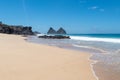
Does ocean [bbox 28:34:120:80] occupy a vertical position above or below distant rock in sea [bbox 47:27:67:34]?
below

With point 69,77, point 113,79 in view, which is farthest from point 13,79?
point 113,79

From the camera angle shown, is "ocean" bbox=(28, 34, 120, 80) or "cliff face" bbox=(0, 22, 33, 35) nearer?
"ocean" bbox=(28, 34, 120, 80)

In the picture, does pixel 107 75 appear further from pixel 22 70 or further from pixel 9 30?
pixel 9 30

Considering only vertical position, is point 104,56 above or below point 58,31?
below

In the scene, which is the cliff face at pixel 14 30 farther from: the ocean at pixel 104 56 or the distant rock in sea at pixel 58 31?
the ocean at pixel 104 56

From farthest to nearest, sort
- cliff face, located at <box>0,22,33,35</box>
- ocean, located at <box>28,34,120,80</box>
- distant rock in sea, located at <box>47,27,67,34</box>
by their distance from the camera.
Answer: distant rock in sea, located at <box>47,27,67,34</box> → cliff face, located at <box>0,22,33,35</box> → ocean, located at <box>28,34,120,80</box>

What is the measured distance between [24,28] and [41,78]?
3650 inches

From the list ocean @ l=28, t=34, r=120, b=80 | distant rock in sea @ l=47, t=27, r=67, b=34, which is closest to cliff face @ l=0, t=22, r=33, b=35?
distant rock in sea @ l=47, t=27, r=67, b=34

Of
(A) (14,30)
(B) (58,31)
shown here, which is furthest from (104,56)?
(B) (58,31)

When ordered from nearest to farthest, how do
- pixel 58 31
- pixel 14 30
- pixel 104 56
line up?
pixel 104 56 < pixel 14 30 < pixel 58 31

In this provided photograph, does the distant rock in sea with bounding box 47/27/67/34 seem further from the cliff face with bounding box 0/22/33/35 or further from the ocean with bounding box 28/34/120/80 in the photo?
the ocean with bounding box 28/34/120/80

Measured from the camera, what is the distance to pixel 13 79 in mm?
5336

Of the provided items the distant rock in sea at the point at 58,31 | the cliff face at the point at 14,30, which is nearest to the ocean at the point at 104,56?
the cliff face at the point at 14,30

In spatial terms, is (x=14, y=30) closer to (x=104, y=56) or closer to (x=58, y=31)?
(x=58, y=31)
